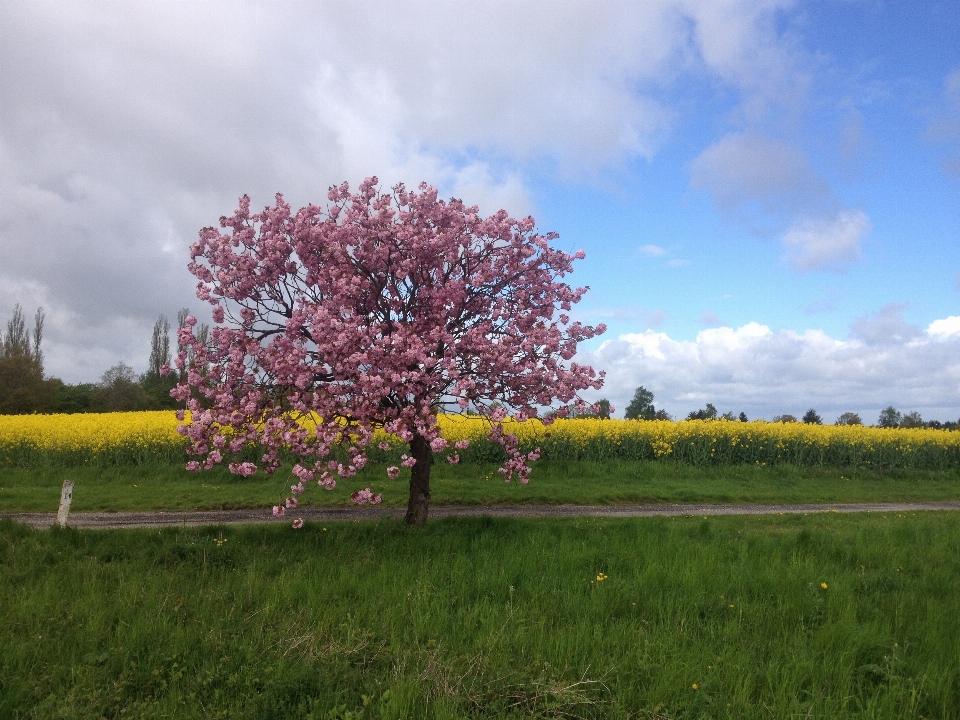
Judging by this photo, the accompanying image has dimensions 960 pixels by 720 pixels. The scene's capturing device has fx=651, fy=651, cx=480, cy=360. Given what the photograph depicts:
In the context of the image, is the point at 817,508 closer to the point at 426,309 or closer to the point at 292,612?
the point at 426,309

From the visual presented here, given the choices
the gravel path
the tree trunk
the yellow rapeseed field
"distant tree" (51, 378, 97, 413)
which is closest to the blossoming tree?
the tree trunk

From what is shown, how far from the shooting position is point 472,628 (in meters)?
7.43

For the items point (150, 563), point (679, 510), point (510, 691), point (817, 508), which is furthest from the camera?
point (817, 508)

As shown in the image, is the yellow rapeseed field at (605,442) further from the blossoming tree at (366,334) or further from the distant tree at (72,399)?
the distant tree at (72,399)

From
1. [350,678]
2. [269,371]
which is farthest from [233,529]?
[350,678]

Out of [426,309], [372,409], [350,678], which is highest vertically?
[426,309]

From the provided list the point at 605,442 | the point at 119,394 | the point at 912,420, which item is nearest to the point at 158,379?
the point at 119,394

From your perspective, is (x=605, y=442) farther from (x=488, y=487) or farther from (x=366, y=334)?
(x=366, y=334)

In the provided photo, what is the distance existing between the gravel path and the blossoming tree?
4.28m

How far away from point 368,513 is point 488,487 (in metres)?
5.01

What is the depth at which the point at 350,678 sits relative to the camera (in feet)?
20.3

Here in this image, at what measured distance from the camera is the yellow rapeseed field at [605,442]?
2441 centimetres

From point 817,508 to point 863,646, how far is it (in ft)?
51.8

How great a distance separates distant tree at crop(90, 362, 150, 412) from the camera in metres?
57.9
